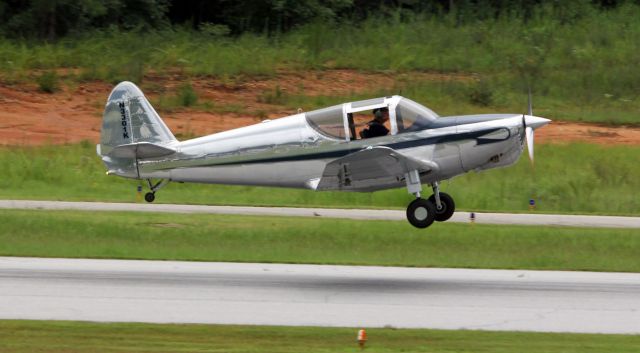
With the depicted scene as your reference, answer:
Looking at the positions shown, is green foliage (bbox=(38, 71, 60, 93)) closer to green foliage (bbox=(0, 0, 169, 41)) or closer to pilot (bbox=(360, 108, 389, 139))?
green foliage (bbox=(0, 0, 169, 41))

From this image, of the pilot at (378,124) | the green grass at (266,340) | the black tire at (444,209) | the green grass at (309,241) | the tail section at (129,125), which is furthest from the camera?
the green grass at (309,241)

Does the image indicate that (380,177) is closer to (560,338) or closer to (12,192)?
(560,338)

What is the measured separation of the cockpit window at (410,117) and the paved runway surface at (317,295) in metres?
2.62

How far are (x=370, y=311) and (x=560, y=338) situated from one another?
301cm

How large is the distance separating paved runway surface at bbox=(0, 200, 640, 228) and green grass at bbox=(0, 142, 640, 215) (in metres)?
1.17

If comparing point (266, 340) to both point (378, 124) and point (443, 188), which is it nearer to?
point (378, 124)

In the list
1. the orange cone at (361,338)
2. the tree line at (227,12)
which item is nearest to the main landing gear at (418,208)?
the orange cone at (361,338)

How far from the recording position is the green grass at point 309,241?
71.9ft

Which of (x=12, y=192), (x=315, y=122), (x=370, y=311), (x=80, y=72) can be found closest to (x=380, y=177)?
(x=315, y=122)

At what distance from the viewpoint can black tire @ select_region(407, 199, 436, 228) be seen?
1991cm

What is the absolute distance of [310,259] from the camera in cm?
2198

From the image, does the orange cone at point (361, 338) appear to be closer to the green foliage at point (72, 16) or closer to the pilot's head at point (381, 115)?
the pilot's head at point (381, 115)

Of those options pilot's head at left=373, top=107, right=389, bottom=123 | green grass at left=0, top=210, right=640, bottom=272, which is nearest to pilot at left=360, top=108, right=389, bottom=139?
pilot's head at left=373, top=107, right=389, bottom=123

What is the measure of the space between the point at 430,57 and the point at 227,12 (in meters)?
9.29
